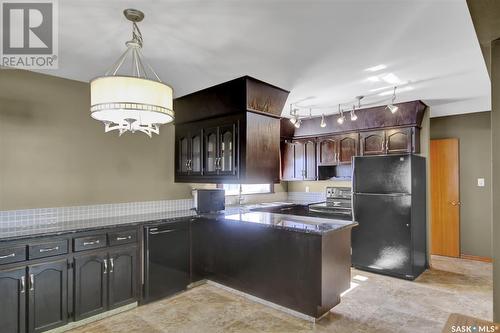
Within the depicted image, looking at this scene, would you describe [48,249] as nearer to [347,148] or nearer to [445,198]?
[347,148]

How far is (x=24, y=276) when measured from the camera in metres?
2.54

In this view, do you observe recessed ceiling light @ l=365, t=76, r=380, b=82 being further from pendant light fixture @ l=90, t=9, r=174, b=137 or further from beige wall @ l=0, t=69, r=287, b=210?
beige wall @ l=0, t=69, r=287, b=210

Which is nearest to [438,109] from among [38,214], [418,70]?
[418,70]

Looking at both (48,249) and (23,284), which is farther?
(48,249)

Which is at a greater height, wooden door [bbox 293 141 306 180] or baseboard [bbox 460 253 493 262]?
wooden door [bbox 293 141 306 180]

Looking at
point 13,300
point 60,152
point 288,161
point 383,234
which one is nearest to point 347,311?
point 383,234

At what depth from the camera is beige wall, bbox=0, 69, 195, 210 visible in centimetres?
294

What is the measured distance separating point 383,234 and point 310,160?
1.89 meters

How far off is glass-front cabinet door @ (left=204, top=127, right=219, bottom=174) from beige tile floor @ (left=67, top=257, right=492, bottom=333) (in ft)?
5.00

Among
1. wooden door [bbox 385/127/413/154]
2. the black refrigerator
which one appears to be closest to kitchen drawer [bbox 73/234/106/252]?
the black refrigerator

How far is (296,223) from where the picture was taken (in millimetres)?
3227

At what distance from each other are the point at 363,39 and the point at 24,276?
11.2 ft

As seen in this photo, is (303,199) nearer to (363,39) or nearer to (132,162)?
(132,162)

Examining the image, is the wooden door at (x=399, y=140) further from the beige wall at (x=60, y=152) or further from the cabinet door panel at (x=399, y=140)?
the beige wall at (x=60, y=152)
